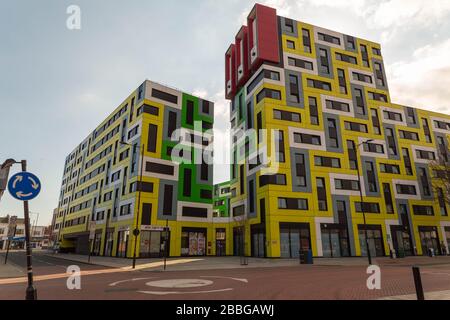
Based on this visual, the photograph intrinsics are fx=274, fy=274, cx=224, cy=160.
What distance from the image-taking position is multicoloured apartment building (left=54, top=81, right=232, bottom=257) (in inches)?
1575

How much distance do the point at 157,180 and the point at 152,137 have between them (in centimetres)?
687

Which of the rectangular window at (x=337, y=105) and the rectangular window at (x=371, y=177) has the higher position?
the rectangular window at (x=337, y=105)

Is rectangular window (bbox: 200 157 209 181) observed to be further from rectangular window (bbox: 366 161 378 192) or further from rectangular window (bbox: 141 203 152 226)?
rectangular window (bbox: 366 161 378 192)

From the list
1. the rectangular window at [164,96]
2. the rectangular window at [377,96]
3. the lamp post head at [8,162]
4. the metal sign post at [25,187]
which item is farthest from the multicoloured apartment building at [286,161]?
the metal sign post at [25,187]

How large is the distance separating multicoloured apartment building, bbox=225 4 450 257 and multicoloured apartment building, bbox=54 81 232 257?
6179mm

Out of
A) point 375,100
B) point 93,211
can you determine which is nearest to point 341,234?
point 375,100

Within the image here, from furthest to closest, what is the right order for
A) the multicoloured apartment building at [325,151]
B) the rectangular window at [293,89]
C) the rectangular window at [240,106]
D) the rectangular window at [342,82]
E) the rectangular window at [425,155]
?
the rectangular window at [240,106]
the rectangular window at [425,155]
the rectangular window at [342,82]
the rectangular window at [293,89]
the multicoloured apartment building at [325,151]

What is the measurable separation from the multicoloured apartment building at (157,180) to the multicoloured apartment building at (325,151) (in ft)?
20.3

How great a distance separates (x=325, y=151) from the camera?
41125 millimetres

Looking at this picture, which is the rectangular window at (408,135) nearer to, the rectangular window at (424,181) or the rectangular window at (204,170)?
the rectangular window at (424,181)

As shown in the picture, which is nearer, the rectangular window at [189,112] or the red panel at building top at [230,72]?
the rectangular window at [189,112]

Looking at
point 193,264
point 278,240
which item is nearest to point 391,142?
point 278,240

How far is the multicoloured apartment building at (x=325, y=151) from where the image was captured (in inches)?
1491

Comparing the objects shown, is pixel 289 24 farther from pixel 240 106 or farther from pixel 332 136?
pixel 332 136
